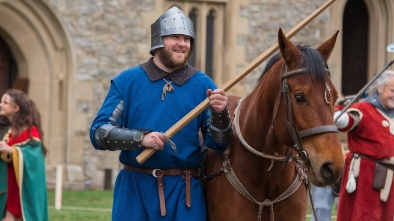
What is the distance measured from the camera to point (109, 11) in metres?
19.2

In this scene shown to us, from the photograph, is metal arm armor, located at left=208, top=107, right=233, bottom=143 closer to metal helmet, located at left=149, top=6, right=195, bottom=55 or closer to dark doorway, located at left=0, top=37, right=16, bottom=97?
metal helmet, located at left=149, top=6, right=195, bottom=55

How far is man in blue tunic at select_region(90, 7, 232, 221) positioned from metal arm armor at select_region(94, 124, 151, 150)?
4 centimetres

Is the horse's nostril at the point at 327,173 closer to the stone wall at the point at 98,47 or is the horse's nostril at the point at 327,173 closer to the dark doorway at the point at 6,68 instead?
the stone wall at the point at 98,47

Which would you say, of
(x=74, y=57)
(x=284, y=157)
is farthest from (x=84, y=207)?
(x=284, y=157)

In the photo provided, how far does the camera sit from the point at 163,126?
6.63m

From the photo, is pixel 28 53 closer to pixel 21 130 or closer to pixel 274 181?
pixel 21 130

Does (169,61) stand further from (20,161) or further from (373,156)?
(20,161)

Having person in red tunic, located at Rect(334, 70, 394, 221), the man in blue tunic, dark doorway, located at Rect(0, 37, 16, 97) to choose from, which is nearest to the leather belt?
the man in blue tunic

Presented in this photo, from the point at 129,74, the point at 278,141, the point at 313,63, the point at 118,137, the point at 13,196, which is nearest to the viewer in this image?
the point at 313,63

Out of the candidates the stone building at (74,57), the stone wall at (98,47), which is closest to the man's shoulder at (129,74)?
the stone building at (74,57)

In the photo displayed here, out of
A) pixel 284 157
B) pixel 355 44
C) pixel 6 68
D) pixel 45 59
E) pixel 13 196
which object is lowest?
pixel 13 196

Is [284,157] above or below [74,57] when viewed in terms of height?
below

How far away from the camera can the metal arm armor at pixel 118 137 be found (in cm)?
640

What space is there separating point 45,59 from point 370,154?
403 inches
